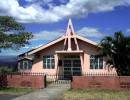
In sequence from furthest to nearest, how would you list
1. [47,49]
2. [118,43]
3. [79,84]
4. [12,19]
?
[47,49] → [118,43] → [79,84] → [12,19]

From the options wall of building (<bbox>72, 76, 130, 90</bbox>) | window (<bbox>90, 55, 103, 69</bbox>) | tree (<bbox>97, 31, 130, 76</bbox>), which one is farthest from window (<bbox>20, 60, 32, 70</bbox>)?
tree (<bbox>97, 31, 130, 76</bbox>)

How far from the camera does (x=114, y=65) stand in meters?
14.4

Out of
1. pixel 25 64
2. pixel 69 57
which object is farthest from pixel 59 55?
pixel 25 64

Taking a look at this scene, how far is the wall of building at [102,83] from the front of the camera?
40.5ft

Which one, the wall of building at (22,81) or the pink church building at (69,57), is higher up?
the pink church building at (69,57)

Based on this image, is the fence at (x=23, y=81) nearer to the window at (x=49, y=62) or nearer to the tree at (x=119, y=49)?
the window at (x=49, y=62)

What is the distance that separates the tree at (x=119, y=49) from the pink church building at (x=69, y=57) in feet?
6.06

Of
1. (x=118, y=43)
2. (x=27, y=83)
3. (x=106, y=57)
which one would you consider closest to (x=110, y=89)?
(x=118, y=43)

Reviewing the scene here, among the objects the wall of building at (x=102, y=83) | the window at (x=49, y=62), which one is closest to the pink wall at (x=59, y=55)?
the window at (x=49, y=62)

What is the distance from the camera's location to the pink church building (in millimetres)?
16594

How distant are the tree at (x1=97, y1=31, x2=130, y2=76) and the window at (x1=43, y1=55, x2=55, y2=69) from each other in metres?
5.56

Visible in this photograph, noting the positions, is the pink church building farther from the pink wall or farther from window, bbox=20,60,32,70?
window, bbox=20,60,32,70

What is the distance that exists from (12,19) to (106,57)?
8.50 metres

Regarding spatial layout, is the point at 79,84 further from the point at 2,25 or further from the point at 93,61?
the point at 2,25
